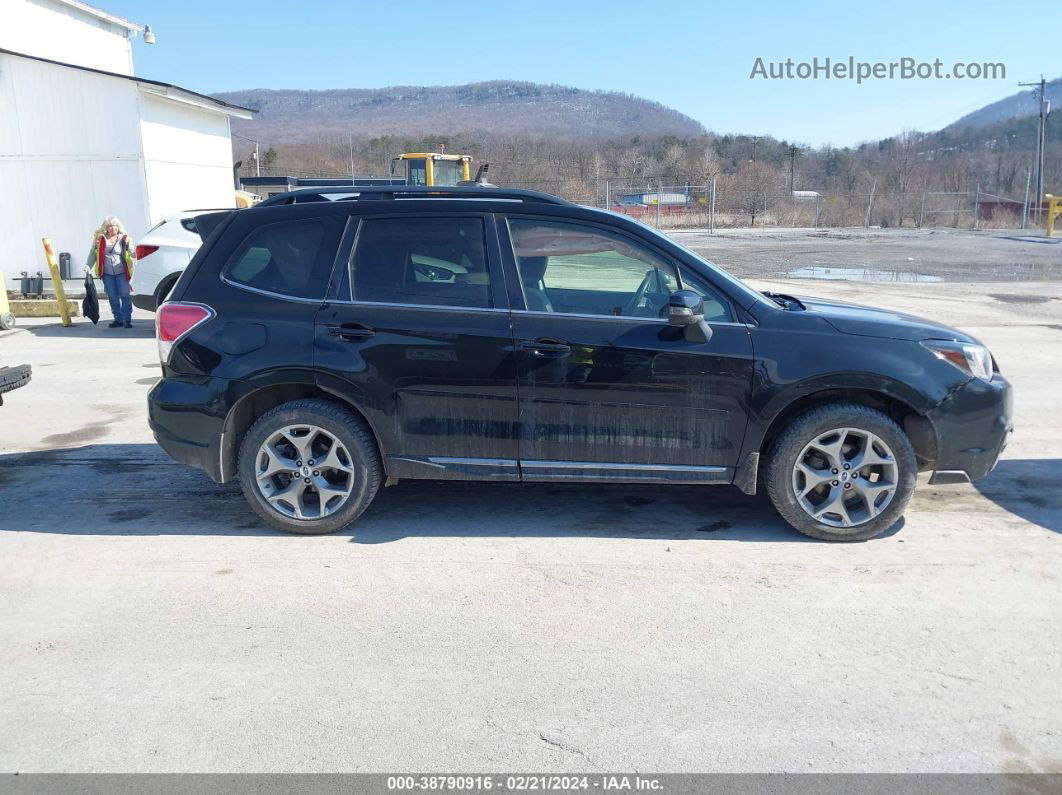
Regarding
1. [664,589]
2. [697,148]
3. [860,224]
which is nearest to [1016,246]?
[860,224]

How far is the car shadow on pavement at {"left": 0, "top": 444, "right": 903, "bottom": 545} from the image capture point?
17.5 ft

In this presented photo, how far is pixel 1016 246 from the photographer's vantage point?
103 feet

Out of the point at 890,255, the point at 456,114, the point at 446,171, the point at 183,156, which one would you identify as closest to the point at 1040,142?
the point at 890,255

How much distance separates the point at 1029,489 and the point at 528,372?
3.59 metres

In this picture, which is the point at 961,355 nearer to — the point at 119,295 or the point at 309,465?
the point at 309,465

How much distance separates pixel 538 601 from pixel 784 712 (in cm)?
134

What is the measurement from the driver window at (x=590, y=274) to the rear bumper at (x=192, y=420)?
73.6 inches

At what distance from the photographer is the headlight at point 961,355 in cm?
502

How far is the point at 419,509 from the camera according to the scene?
571 cm

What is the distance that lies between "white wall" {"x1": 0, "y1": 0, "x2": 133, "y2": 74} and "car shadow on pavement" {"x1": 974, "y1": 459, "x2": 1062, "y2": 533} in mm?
23341

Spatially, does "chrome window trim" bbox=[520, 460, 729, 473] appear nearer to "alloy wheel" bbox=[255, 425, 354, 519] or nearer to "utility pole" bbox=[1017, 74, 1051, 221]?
"alloy wheel" bbox=[255, 425, 354, 519]

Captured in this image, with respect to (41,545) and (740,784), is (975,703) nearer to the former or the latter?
(740,784)

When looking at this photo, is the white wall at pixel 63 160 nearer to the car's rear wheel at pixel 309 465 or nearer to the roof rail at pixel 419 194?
the roof rail at pixel 419 194

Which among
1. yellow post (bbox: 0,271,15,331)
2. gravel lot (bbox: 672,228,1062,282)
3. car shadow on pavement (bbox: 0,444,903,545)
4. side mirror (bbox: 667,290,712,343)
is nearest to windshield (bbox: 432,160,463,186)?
gravel lot (bbox: 672,228,1062,282)
